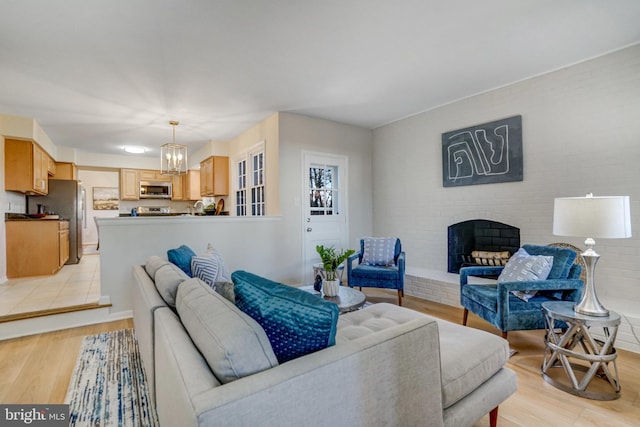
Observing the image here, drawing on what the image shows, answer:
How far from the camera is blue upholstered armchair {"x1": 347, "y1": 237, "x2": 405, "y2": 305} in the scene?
11.4 ft

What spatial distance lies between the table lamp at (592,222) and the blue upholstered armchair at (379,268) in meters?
1.68

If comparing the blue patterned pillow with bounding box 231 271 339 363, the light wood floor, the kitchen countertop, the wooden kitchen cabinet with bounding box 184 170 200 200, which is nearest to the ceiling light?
the wooden kitchen cabinet with bounding box 184 170 200 200

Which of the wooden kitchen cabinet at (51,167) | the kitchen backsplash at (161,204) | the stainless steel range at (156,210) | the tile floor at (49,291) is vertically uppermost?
the wooden kitchen cabinet at (51,167)

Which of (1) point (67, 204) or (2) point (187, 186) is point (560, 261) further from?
(1) point (67, 204)

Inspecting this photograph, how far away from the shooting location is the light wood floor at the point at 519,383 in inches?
65.0

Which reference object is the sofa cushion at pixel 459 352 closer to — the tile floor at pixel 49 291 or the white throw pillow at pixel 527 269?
the white throw pillow at pixel 527 269

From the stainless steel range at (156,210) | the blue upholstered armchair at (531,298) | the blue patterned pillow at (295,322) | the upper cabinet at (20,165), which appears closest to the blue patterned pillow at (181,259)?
the blue patterned pillow at (295,322)

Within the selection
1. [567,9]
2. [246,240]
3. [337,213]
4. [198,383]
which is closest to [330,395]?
[198,383]

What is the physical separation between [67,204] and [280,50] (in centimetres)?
562

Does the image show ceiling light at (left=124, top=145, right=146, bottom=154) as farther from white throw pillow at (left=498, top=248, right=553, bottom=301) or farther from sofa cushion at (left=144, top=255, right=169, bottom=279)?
white throw pillow at (left=498, top=248, right=553, bottom=301)

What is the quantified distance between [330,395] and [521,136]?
3.52m

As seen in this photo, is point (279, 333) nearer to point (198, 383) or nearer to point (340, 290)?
point (198, 383)

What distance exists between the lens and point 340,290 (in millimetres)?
2717

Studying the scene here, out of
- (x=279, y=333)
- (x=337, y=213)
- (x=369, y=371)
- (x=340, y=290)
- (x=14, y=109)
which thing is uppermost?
(x=14, y=109)
